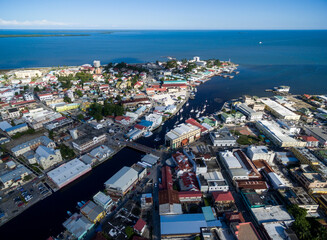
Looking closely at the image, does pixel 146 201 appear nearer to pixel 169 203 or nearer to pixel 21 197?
pixel 169 203

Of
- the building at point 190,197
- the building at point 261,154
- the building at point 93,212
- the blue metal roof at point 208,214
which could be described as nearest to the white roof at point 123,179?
the building at point 93,212

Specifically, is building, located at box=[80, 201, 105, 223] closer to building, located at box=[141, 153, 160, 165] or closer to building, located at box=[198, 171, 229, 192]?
building, located at box=[141, 153, 160, 165]

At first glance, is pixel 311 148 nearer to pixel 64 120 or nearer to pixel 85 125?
pixel 85 125

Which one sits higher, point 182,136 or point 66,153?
point 182,136

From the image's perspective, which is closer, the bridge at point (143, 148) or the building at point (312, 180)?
the building at point (312, 180)

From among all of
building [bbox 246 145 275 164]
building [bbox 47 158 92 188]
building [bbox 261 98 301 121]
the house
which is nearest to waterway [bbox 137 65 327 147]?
building [bbox 261 98 301 121]

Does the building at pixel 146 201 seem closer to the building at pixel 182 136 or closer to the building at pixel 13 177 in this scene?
the building at pixel 182 136

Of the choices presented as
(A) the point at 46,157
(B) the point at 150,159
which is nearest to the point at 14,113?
(A) the point at 46,157
